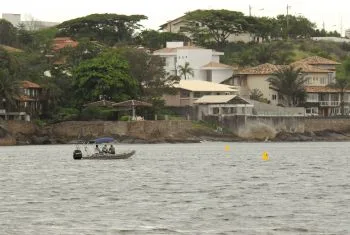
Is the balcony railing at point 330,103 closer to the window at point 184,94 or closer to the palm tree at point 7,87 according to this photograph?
the window at point 184,94

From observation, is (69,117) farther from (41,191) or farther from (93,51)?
(41,191)

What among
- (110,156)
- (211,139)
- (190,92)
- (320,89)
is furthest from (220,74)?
(110,156)

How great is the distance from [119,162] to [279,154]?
731 inches

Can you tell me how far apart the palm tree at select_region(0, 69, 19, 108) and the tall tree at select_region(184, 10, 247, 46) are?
196 ft

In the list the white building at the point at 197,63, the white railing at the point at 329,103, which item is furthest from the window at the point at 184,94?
the white railing at the point at 329,103

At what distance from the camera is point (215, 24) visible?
600ft

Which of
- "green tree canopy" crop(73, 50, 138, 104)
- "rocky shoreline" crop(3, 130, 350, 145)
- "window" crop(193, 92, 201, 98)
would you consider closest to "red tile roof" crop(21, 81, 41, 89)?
"green tree canopy" crop(73, 50, 138, 104)

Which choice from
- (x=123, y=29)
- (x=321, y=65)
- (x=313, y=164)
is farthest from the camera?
(x=123, y=29)

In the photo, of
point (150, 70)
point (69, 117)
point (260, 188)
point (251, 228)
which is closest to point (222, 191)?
point (260, 188)

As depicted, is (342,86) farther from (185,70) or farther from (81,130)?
(81,130)

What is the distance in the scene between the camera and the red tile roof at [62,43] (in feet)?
511

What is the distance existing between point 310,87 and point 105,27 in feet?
143

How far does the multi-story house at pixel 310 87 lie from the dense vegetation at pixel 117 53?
32.6 ft

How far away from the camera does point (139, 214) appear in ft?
156
